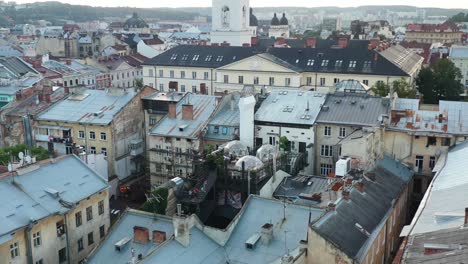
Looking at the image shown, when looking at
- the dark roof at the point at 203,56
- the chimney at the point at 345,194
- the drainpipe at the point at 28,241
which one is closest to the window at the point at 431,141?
the chimney at the point at 345,194

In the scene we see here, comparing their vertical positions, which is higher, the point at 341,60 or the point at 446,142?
the point at 341,60

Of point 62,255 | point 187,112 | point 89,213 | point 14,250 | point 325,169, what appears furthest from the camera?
point 187,112

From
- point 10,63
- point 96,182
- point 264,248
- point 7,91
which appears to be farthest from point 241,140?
point 10,63

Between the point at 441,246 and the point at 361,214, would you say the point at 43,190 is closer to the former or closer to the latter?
the point at 361,214

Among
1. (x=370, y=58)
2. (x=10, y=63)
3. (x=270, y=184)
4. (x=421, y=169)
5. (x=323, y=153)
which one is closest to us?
(x=270, y=184)

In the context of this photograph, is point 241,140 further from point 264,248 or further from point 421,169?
point 264,248

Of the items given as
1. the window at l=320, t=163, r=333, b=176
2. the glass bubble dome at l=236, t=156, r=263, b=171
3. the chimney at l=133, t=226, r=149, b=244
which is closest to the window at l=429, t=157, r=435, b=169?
the window at l=320, t=163, r=333, b=176

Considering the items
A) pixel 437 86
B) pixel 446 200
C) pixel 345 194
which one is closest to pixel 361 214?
pixel 345 194

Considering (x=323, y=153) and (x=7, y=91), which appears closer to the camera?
(x=323, y=153)
